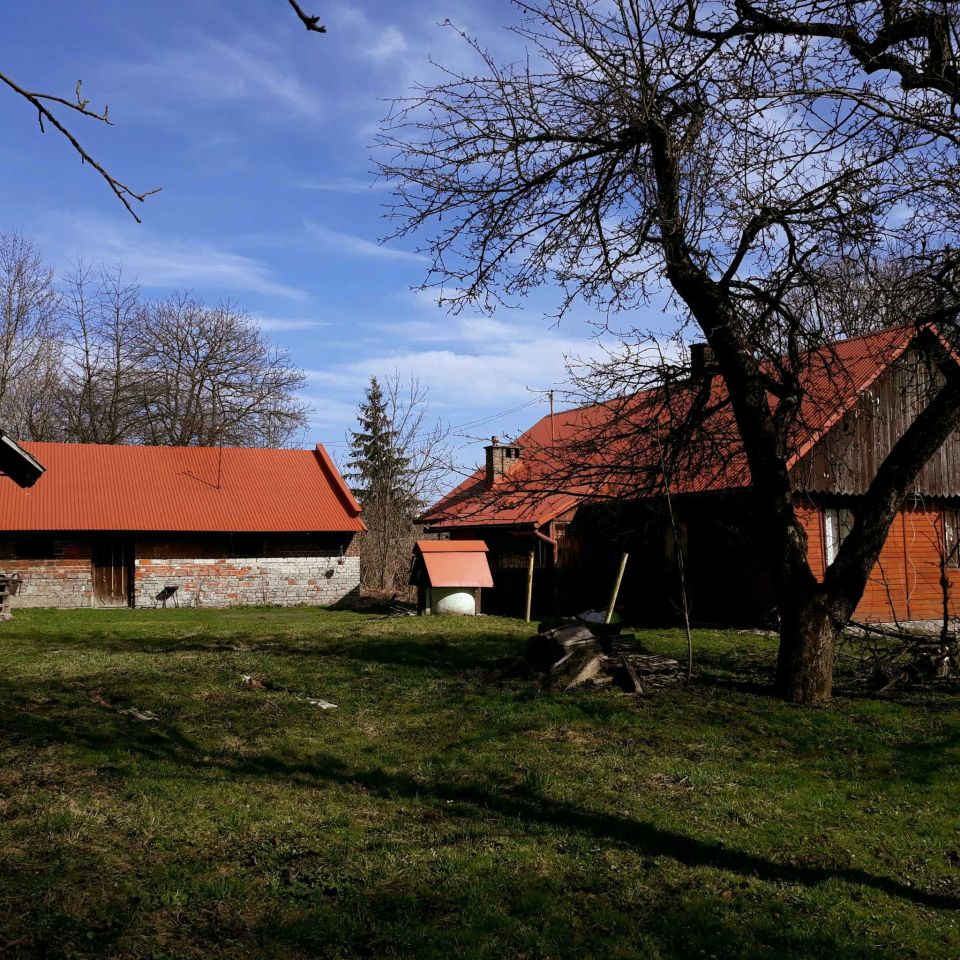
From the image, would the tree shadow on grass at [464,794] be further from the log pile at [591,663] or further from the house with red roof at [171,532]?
Result: the house with red roof at [171,532]

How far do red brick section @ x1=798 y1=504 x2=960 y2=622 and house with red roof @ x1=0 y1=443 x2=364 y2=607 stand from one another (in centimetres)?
1557

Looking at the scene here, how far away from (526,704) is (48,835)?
5344mm

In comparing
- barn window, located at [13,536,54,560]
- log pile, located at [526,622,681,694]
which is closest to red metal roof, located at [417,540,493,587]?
log pile, located at [526,622,681,694]

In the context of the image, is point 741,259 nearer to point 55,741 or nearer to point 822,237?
point 822,237

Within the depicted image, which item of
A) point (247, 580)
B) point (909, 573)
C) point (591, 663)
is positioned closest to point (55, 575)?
point (247, 580)

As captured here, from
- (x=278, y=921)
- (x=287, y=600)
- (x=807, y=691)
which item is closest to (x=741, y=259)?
(x=807, y=691)

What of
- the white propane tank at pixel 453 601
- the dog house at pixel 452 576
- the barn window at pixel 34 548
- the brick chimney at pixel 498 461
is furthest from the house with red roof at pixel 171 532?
the white propane tank at pixel 453 601

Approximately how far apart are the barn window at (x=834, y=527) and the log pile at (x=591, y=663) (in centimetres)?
881

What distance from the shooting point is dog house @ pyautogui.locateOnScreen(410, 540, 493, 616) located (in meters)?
21.2

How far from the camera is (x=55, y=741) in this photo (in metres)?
7.67

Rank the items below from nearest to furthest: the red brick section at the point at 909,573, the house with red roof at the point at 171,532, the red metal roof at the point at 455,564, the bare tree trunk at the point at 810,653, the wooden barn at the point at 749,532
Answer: the bare tree trunk at the point at 810,653
the wooden barn at the point at 749,532
the red brick section at the point at 909,573
the red metal roof at the point at 455,564
the house with red roof at the point at 171,532

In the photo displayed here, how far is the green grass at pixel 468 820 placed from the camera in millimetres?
4359

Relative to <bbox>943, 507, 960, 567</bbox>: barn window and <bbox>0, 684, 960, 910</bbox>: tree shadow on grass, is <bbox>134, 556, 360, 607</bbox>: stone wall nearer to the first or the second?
<bbox>943, 507, 960, 567</bbox>: barn window

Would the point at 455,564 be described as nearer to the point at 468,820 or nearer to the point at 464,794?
the point at 464,794
